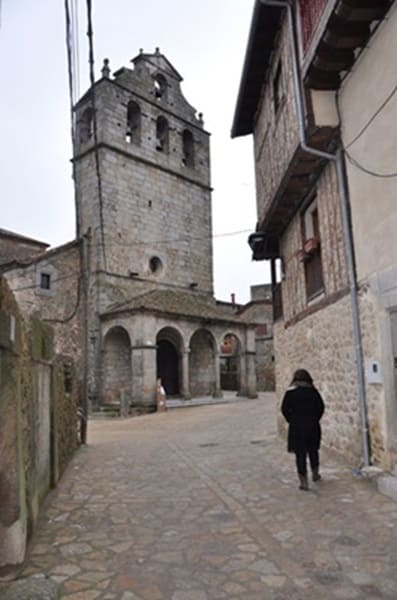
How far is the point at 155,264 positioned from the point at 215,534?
1937 centimetres

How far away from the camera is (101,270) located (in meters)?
20.0

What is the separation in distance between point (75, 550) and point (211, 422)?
34.7 feet

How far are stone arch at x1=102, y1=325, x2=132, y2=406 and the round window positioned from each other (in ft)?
13.0

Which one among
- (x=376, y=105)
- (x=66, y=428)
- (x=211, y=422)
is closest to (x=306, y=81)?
(x=376, y=105)

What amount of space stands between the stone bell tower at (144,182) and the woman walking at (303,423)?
1506cm

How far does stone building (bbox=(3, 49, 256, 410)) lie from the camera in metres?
18.8

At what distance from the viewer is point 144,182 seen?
22.6 metres

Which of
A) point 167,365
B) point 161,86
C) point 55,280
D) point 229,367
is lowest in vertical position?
point 229,367

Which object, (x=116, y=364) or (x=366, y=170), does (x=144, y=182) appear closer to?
(x=116, y=364)

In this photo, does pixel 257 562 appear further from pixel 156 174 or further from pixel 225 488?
pixel 156 174

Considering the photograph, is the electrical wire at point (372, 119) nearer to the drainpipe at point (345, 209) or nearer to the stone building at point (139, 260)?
the drainpipe at point (345, 209)

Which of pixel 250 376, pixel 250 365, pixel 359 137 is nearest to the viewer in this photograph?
pixel 359 137

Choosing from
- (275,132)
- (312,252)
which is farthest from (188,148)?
(312,252)

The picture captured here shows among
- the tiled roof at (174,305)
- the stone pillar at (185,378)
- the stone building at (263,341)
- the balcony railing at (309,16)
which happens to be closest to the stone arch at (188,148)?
the tiled roof at (174,305)
